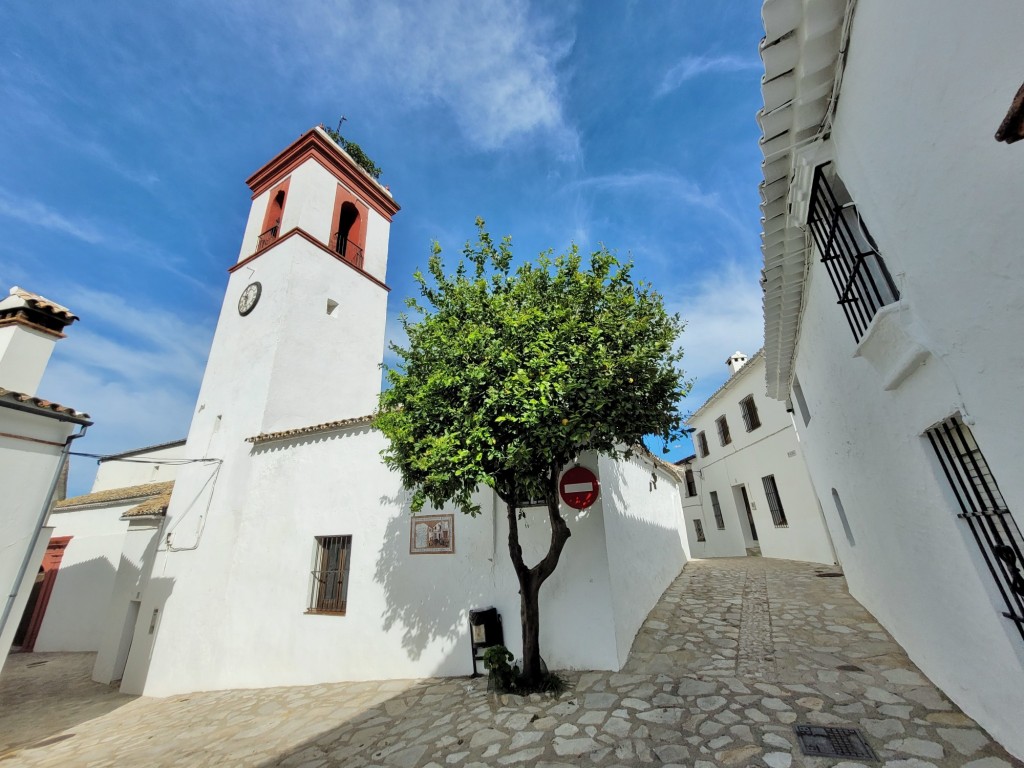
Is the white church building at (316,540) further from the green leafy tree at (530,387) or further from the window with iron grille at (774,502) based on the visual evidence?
the window with iron grille at (774,502)

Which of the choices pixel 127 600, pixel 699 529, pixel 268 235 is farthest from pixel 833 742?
pixel 699 529

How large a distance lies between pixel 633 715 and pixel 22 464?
8.40 metres

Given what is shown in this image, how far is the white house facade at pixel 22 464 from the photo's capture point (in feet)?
17.7

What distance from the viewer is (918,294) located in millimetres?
2717

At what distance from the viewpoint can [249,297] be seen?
11.7 m

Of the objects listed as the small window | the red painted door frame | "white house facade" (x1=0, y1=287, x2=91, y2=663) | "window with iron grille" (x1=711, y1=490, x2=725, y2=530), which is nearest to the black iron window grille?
"window with iron grille" (x1=711, y1=490, x2=725, y2=530)

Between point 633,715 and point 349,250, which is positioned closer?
point 633,715

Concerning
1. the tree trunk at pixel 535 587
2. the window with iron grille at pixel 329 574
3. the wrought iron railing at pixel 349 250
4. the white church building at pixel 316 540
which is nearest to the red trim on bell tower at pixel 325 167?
the white church building at pixel 316 540

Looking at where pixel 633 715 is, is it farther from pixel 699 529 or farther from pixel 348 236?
pixel 699 529

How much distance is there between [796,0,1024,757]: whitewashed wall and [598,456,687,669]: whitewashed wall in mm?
3250

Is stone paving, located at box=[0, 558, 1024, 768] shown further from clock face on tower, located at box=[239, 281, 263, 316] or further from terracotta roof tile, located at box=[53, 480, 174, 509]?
clock face on tower, located at box=[239, 281, 263, 316]

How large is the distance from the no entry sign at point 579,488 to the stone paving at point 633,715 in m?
2.22

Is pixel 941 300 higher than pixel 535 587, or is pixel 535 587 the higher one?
pixel 941 300

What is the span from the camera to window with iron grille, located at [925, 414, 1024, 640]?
275 centimetres
